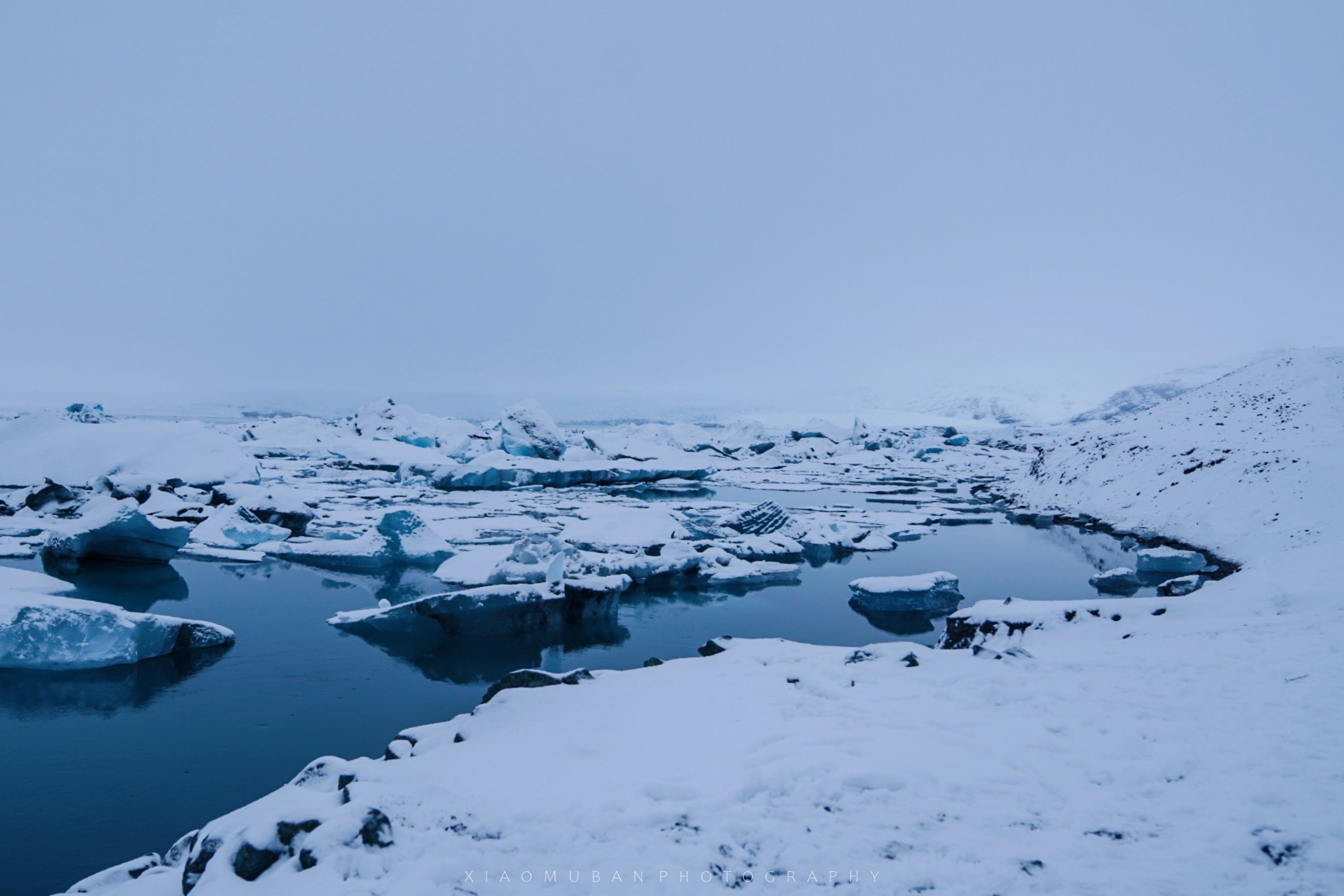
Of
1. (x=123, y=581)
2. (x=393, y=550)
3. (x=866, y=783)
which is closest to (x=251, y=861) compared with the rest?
(x=866, y=783)

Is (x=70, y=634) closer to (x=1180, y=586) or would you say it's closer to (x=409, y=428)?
(x=1180, y=586)

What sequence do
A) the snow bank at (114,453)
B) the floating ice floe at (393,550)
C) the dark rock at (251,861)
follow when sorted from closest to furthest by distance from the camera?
the dark rock at (251,861) < the floating ice floe at (393,550) < the snow bank at (114,453)

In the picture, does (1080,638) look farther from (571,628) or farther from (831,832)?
(571,628)

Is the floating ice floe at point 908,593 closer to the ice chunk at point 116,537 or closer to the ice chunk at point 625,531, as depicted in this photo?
the ice chunk at point 625,531

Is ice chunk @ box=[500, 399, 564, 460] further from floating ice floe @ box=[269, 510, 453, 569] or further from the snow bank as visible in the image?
floating ice floe @ box=[269, 510, 453, 569]

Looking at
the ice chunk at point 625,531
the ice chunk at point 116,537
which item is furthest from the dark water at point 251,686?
the ice chunk at point 625,531

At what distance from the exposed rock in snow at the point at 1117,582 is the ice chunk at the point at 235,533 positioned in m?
13.9

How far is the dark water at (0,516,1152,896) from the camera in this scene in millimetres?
4242

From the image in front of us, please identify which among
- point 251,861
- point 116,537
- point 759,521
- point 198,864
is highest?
point 251,861

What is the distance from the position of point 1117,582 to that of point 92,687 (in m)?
12.5

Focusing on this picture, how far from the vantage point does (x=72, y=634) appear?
21.3 ft

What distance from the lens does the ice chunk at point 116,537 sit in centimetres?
1048

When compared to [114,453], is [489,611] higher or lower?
lower

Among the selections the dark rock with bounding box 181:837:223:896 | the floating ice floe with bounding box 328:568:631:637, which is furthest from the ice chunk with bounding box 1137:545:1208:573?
the dark rock with bounding box 181:837:223:896
